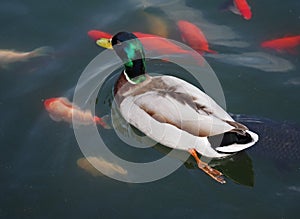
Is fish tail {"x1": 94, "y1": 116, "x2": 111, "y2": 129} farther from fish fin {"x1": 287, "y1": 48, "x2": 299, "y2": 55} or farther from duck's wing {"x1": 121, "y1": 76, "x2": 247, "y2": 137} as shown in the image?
fish fin {"x1": 287, "y1": 48, "x2": 299, "y2": 55}

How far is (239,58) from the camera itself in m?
5.77

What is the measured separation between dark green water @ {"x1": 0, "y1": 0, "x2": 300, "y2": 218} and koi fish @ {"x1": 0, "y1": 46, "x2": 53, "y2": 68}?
0.07 metres

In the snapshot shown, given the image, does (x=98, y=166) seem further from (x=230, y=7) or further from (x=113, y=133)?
(x=230, y=7)

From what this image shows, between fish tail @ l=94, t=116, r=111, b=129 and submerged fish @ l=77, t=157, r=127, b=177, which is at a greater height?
fish tail @ l=94, t=116, r=111, b=129

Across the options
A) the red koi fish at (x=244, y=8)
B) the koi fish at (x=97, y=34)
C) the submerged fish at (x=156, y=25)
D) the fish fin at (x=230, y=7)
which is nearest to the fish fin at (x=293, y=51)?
the red koi fish at (x=244, y=8)

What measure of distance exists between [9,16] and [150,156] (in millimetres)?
2703

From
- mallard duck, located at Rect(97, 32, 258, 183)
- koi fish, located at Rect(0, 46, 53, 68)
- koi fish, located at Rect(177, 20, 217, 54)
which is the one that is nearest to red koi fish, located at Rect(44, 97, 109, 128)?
mallard duck, located at Rect(97, 32, 258, 183)

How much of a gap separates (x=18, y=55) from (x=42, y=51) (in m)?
0.26

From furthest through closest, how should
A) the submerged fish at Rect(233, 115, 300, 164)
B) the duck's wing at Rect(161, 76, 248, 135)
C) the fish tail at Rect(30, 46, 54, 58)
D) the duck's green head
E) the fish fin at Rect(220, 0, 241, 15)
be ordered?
the fish fin at Rect(220, 0, 241, 15) < the fish tail at Rect(30, 46, 54, 58) < the duck's green head < the submerged fish at Rect(233, 115, 300, 164) < the duck's wing at Rect(161, 76, 248, 135)

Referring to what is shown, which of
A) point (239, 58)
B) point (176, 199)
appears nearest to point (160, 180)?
point (176, 199)

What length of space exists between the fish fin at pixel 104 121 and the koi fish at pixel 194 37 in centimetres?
128

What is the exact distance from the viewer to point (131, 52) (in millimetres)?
5082

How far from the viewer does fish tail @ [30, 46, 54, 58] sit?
6.00 m

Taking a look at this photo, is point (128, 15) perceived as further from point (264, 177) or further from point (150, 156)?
point (264, 177)
